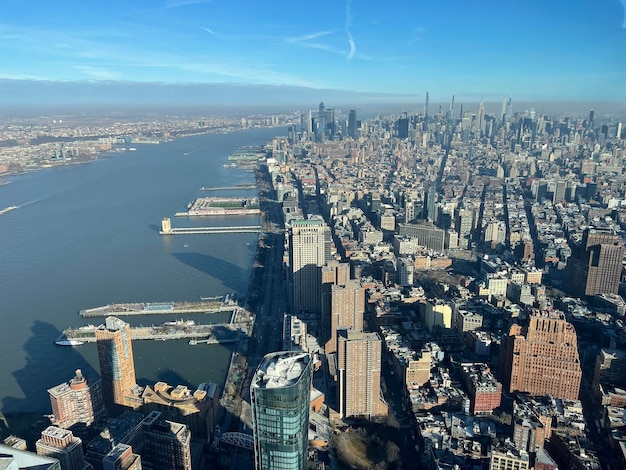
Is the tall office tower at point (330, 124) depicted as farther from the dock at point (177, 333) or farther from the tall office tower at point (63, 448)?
the tall office tower at point (63, 448)

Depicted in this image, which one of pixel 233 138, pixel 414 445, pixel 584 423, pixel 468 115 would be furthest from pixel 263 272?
pixel 233 138

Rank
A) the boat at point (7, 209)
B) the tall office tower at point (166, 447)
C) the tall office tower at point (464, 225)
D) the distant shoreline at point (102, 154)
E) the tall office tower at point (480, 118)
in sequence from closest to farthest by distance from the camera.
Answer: the tall office tower at point (166, 447) → the tall office tower at point (464, 225) → the boat at point (7, 209) → the distant shoreline at point (102, 154) → the tall office tower at point (480, 118)

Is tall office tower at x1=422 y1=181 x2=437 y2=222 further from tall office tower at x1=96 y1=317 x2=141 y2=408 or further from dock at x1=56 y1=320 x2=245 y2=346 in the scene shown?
tall office tower at x1=96 y1=317 x2=141 y2=408

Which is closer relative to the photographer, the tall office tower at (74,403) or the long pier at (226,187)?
the tall office tower at (74,403)

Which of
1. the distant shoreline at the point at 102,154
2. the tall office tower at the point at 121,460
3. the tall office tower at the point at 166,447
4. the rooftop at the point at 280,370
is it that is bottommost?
the tall office tower at the point at 166,447

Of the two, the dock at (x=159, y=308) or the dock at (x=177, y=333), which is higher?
the dock at (x=159, y=308)

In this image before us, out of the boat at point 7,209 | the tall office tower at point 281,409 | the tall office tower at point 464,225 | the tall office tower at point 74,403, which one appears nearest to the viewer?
the tall office tower at point 281,409

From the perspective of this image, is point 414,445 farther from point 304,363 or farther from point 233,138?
point 233,138

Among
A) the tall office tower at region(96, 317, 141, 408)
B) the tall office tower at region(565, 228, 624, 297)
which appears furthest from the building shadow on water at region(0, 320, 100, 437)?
the tall office tower at region(565, 228, 624, 297)

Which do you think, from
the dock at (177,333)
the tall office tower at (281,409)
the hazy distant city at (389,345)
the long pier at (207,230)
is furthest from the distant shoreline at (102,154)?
the tall office tower at (281,409)
